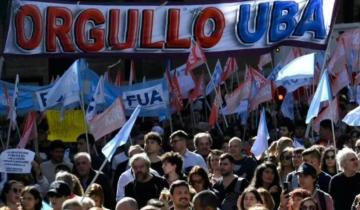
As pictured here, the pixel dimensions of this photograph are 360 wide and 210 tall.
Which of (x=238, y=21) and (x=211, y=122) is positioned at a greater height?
(x=238, y=21)

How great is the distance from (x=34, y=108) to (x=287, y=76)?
3.73 meters

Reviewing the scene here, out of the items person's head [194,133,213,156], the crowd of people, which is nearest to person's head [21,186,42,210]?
the crowd of people

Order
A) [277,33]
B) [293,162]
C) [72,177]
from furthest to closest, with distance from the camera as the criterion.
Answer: [277,33] < [293,162] < [72,177]

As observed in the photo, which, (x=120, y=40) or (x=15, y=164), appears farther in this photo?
(x=120, y=40)

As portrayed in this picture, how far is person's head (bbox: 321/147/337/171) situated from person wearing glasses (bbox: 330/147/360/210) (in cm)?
84

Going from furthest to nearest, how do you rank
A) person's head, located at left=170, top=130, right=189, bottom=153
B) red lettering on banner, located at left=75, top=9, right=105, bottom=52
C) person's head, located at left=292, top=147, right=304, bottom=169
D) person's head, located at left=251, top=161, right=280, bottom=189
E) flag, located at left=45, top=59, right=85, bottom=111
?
red lettering on banner, located at left=75, top=9, right=105, bottom=52 < flag, located at left=45, top=59, right=85, bottom=111 < person's head, located at left=170, top=130, right=189, bottom=153 < person's head, located at left=292, top=147, right=304, bottom=169 < person's head, located at left=251, top=161, right=280, bottom=189

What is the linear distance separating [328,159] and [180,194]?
9.18 ft

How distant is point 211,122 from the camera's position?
62.3 ft

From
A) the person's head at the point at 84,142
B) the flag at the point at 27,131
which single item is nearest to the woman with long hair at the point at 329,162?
the person's head at the point at 84,142

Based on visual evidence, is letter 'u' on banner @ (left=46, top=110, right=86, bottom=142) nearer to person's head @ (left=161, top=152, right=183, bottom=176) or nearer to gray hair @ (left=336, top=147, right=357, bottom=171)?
person's head @ (left=161, top=152, right=183, bottom=176)

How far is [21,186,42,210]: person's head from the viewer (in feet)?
37.4

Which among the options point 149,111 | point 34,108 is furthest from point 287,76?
point 34,108

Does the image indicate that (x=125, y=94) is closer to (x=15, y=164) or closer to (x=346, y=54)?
(x=346, y=54)

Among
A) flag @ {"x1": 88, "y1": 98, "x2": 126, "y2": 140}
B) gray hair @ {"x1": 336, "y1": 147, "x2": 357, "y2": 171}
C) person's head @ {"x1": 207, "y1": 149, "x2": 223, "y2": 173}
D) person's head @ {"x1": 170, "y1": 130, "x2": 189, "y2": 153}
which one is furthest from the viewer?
flag @ {"x1": 88, "y1": 98, "x2": 126, "y2": 140}
